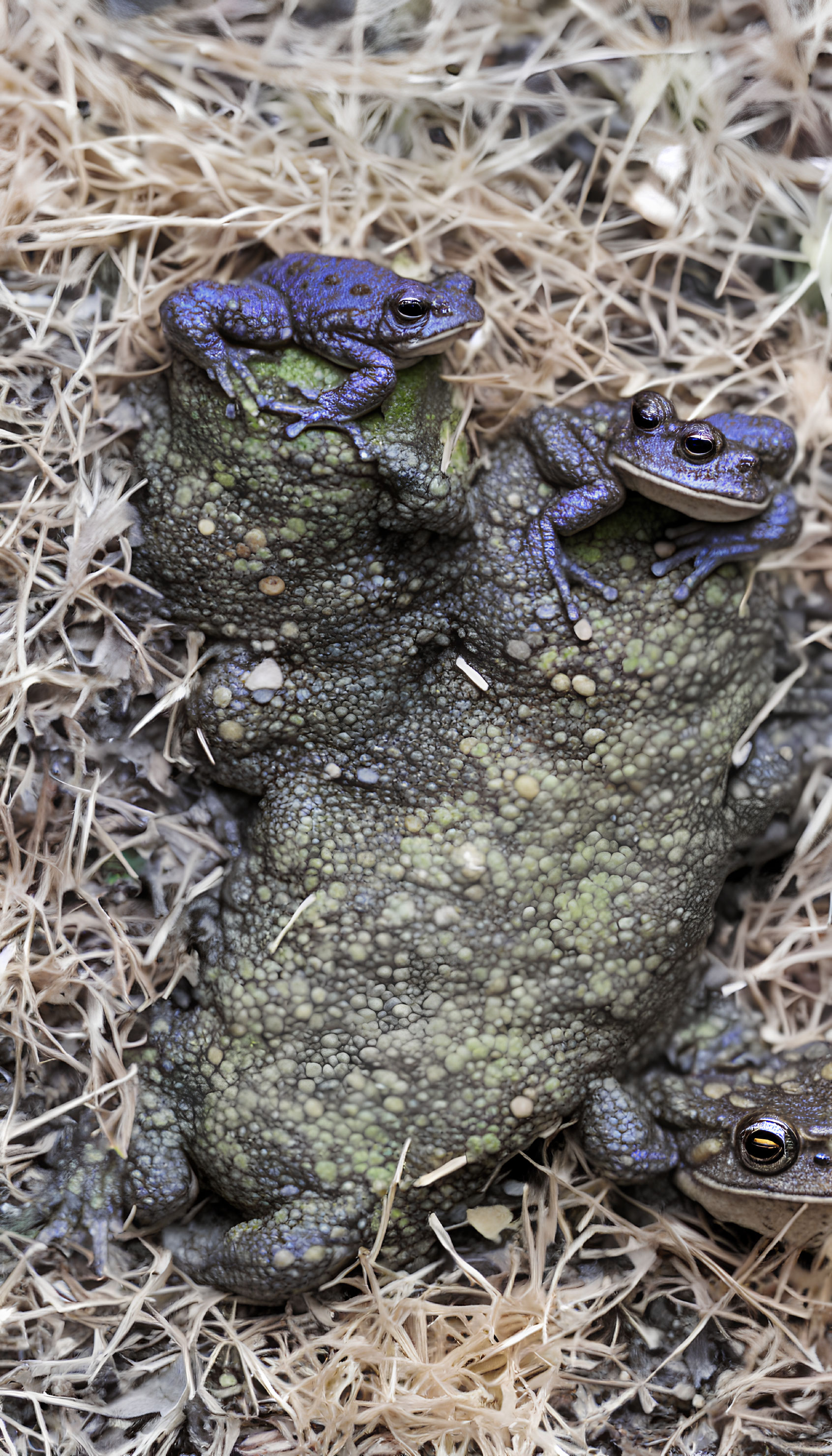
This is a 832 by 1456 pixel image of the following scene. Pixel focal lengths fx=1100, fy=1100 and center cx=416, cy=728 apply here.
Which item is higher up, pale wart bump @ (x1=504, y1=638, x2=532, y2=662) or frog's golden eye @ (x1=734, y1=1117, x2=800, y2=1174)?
pale wart bump @ (x1=504, y1=638, x2=532, y2=662)

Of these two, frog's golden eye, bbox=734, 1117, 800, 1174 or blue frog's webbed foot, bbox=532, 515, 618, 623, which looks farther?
blue frog's webbed foot, bbox=532, 515, 618, 623

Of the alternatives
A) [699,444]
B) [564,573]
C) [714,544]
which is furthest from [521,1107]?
[699,444]

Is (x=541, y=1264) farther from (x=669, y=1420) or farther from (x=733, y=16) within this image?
(x=733, y=16)

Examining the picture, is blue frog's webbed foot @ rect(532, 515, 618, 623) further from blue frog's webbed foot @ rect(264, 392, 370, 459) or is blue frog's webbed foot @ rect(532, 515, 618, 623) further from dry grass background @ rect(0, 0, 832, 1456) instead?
blue frog's webbed foot @ rect(264, 392, 370, 459)

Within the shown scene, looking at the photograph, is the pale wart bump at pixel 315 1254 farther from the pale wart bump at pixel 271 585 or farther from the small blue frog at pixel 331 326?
the small blue frog at pixel 331 326

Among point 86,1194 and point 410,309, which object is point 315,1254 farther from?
point 410,309

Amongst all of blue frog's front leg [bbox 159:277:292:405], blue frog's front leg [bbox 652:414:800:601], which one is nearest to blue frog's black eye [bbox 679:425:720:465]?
blue frog's front leg [bbox 652:414:800:601]
